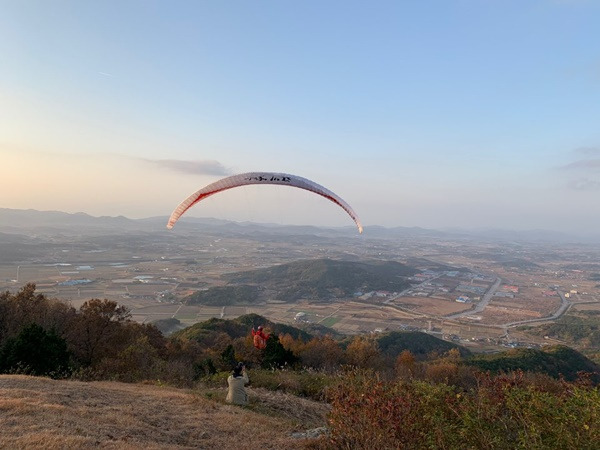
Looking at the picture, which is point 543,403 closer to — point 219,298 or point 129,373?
point 129,373

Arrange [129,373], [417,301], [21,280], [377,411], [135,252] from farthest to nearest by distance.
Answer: [135,252] < [417,301] < [21,280] < [129,373] < [377,411]

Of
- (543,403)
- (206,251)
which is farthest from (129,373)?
(206,251)

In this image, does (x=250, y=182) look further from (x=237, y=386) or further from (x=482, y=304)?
(x=482, y=304)

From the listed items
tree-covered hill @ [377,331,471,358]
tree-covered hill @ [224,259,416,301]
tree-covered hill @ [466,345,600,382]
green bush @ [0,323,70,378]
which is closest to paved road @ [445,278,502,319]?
tree-covered hill @ [224,259,416,301]

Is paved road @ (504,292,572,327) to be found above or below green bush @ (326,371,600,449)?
below

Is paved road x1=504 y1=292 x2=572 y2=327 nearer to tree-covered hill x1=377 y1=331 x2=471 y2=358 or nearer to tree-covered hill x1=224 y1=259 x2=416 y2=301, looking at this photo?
tree-covered hill x1=377 y1=331 x2=471 y2=358

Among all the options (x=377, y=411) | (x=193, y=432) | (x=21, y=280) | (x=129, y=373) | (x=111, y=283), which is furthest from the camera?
(x=111, y=283)
